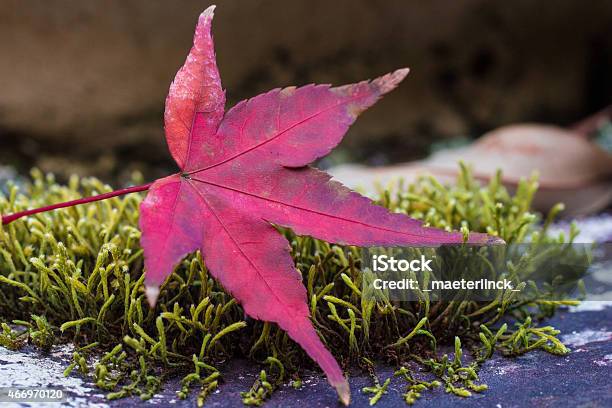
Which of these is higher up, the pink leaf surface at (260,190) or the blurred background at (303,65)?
the blurred background at (303,65)

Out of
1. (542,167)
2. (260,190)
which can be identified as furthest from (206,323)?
(542,167)

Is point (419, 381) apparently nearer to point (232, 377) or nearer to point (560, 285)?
point (232, 377)

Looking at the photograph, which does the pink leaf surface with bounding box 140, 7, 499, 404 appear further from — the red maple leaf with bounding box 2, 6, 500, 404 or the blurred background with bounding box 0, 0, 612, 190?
the blurred background with bounding box 0, 0, 612, 190

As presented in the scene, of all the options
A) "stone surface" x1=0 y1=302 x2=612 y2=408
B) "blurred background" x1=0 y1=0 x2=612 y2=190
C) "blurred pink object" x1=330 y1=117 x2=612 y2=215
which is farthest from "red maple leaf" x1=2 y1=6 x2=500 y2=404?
"blurred background" x1=0 y1=0 x2=612 y2=190

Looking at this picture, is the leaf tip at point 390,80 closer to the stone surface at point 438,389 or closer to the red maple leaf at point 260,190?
the red maple leaf at point 260,190

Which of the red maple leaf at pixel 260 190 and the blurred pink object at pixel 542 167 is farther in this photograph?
the blurred pink object at pixel 542 167

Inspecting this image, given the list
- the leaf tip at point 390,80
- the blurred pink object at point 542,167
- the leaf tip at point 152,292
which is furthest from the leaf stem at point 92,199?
the blurred pink object at point 542,167

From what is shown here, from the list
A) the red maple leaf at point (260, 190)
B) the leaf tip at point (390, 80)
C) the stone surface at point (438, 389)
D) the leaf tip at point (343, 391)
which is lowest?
the stone surface at point (438, 389)

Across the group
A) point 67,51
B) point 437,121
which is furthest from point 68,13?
point 437,121
